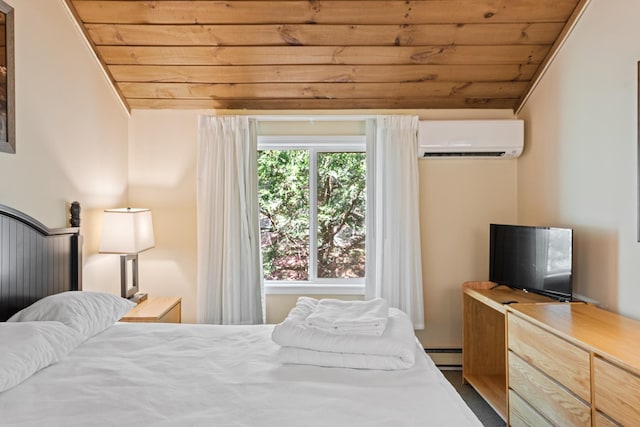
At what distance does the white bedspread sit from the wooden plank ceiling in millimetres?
1980

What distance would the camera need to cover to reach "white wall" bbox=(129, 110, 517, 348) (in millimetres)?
3488

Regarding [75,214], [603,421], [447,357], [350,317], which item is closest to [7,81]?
[75,214]

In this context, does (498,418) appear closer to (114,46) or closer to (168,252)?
(168,252)

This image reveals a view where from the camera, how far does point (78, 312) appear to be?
194 cm

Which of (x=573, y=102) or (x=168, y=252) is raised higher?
(x=573, y=102)

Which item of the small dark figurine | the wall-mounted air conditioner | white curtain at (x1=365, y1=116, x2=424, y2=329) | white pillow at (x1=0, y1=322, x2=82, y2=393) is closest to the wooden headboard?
the small dark figurine

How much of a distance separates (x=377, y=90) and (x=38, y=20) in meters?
2.16

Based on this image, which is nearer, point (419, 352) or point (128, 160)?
point (419, 352)

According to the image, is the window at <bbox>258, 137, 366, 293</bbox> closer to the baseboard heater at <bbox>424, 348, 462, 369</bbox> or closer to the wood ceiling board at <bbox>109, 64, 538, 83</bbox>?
the wood ceiling board at <bbox>109, 64, 538, 83</bbox>

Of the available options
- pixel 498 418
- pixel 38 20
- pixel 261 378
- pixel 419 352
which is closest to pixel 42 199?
pixel 38 20

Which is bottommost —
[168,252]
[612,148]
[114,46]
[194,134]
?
[168,252]

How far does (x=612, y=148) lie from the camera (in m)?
2.36

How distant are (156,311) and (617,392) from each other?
2.46 meters

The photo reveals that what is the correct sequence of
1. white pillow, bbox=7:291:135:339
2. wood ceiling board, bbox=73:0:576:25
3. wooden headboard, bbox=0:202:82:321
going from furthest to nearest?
1. wood ceiling board, bbox=73:0:576:25
2. wooden headboard, bbox=0:202:82:321
3. white pillow, bbox=7:291:135:339
